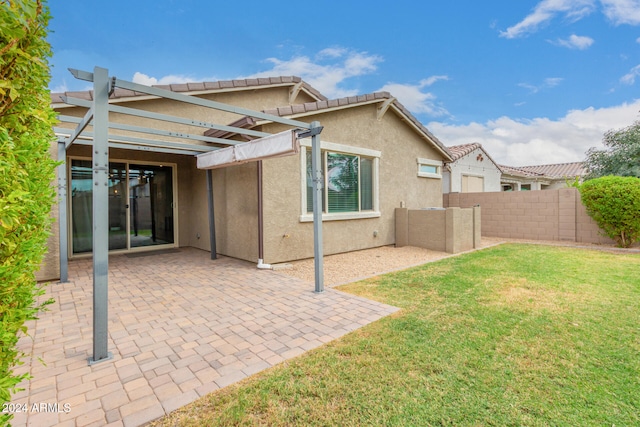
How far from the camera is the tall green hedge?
1426 mm

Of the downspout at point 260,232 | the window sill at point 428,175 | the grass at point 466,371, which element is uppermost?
the window sill at point 428,175

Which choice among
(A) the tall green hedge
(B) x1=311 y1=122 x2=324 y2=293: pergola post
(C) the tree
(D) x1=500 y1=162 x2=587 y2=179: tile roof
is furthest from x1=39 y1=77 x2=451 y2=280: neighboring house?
(D) x1=500 y1=162 x2=587 y2=179: tile roof

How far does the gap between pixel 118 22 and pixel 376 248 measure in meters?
14.5

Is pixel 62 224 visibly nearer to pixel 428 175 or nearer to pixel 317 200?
pixel 317 200

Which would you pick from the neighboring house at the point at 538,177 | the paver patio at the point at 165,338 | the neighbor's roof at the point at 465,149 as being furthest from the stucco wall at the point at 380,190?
the neighboring house at the point at 538,177

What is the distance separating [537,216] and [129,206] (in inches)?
624

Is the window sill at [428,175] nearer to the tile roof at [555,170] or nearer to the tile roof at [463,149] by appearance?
the tile roof at [463,149]

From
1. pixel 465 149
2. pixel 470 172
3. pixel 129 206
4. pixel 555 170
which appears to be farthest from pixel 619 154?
pixel 129 206

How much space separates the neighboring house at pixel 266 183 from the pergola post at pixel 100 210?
431cm

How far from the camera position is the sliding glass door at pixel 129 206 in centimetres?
948

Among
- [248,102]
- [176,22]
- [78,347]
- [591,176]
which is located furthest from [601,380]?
[591,176]

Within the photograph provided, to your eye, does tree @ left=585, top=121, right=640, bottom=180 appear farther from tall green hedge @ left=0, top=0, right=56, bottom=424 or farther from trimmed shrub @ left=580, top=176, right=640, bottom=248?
tall green hedge @ left=0, top=0, right=56, bottom=424

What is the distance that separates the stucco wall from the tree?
10.5 metres

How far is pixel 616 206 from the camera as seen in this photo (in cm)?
984
